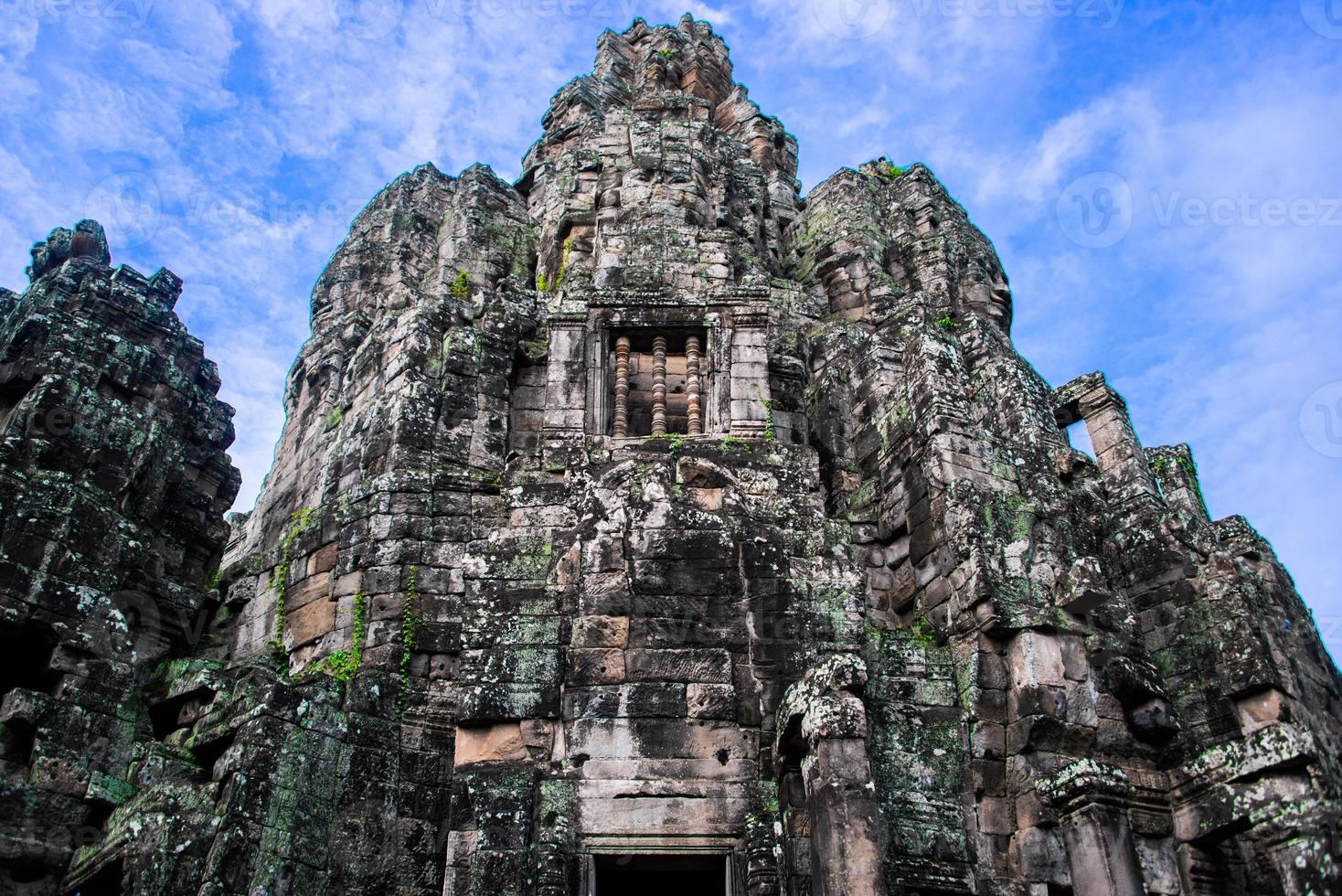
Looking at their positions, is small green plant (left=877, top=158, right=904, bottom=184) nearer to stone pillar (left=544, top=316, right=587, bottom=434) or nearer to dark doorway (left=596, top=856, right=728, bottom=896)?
stone pillar (left=544, top=316, right=587, bottom=434)

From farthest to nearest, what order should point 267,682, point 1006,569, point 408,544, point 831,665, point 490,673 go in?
point 408,544, point 1006,569, point 267,682, point 490,673, point 831,665

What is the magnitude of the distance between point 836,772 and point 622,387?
7086 mm

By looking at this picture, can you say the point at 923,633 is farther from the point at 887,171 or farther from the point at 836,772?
the point at 887,171

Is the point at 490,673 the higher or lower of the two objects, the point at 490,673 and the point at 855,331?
the lower

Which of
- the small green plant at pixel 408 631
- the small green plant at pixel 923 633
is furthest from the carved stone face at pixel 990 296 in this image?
the small green plant at pixel 408 631

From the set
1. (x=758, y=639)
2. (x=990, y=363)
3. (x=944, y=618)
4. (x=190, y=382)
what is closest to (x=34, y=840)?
(x=190, y=382)

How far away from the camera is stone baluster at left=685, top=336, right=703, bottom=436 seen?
15586mm

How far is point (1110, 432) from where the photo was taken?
68.0 feet

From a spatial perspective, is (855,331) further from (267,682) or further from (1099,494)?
(267,682)

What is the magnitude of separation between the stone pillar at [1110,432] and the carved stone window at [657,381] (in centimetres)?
878

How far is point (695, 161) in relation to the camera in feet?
65.7

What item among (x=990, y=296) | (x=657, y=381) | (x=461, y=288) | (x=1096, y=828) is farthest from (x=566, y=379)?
(x=990, y=296)

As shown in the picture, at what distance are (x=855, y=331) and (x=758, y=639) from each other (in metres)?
8.67

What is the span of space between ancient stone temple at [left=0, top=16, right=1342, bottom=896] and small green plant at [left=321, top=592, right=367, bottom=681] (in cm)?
5
